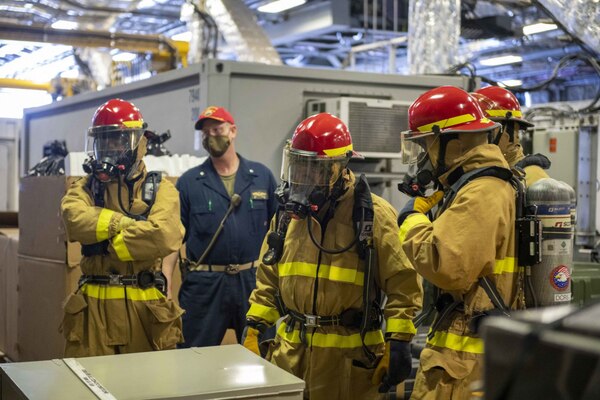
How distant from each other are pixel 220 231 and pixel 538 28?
7948 millimetres

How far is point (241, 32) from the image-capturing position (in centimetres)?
936

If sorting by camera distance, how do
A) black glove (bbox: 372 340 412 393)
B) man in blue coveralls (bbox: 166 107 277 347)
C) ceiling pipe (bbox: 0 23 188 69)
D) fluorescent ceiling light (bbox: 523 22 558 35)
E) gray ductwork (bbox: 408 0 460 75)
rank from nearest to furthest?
black glove (bbox: 372 340 412 393)
man in blue coveralls (bbox: 166 107 277 347)
gray ductwork (bbox: 408 0 460 75)
ceiling pipe (bbox: 0 23 188 69)
fluorescent ceiling light (bbox: 523 22 558 35)

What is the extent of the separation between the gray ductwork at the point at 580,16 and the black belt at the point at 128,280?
449cm

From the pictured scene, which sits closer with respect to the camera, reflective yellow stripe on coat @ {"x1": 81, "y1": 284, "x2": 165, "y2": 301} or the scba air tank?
the scba air tank

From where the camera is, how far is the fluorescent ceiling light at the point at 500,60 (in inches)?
563

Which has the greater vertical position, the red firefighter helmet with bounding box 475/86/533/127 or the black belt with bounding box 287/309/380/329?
the red firefighter helmet with bounding box 475/86/533/127

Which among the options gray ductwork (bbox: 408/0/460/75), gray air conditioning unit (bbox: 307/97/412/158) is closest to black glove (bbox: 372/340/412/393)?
gray air conditioning unit (bbox: 307/97/412/158)

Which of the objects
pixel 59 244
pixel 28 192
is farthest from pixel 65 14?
pixel 59 244

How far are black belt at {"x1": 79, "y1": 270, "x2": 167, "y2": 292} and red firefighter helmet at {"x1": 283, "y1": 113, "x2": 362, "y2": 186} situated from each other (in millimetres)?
1114

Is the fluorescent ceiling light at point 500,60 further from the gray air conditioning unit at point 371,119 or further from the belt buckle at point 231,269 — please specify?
the belt buckle at point 231,269

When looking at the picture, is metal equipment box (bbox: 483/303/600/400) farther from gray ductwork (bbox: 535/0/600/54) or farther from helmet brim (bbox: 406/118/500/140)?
gray ductwork (bbox: 535/0/600/54)

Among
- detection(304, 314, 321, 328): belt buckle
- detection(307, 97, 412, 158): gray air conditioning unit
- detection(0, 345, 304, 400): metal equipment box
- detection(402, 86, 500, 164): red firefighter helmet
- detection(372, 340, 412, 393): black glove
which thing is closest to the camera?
detection(0, 345, 304, 400): metal equipment box

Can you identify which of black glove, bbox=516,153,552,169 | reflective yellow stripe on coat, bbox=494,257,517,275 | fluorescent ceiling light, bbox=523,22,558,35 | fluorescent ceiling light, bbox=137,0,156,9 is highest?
fluorescent ceiling light, bbox=137,0,156,9

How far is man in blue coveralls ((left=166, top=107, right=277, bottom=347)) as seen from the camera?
495 centimetres
